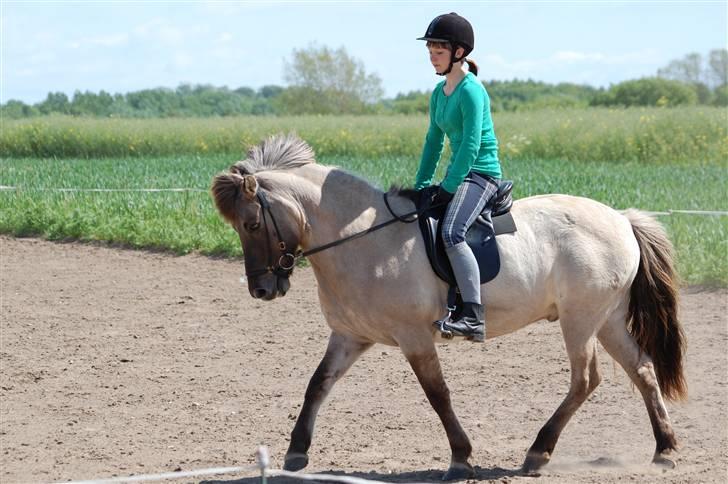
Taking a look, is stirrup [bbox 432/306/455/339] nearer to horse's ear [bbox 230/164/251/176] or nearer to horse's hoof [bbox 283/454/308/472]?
horse's hoof [bbox 283/454/308/472]

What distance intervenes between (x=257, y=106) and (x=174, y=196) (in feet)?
189

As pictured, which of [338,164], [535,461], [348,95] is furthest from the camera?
[348,95]

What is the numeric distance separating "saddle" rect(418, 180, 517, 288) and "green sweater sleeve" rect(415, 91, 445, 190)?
364mm

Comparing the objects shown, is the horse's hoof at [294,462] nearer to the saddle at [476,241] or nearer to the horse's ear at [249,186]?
the saddle at [476,241]

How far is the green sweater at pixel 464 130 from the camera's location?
17.6ft

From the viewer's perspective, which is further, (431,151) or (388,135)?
(388,135)

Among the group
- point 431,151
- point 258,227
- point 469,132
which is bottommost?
point 258,227

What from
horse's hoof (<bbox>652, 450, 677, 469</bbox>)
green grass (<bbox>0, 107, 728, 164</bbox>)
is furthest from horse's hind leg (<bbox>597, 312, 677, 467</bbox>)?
green grass (<bbox>0, 107, 728, 164</bbox>)

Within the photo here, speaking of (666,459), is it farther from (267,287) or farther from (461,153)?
(267,287)

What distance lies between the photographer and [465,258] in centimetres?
541

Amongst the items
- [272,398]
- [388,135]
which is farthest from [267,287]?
[388,135]

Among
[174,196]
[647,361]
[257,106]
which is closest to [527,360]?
[647,361]

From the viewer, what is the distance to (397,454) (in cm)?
611

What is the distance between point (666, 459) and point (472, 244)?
1776mm
